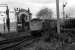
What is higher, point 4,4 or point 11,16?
point 4,4

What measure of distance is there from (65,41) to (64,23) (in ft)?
44.3

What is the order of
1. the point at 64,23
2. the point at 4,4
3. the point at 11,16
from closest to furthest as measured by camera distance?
the point at 64,23 < the point at 4,4 < the point at 11,16

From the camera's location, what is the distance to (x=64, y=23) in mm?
25203

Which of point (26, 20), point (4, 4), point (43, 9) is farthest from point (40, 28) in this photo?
point (43, 9)

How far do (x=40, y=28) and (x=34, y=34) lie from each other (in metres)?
1.53

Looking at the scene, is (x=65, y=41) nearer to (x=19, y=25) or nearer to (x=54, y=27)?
(x=54, y=27)

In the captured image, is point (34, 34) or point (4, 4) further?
point (4, 4)

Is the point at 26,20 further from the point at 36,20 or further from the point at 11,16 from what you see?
the point at 11,16

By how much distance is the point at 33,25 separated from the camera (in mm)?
19750

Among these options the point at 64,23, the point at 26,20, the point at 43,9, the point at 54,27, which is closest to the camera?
the point at 54,27

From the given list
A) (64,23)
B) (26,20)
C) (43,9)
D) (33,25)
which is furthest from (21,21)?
(43,9)

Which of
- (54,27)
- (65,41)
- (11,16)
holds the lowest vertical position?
(65,41)

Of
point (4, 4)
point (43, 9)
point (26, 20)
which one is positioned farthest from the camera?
point (43, 9)

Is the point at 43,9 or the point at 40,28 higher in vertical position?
the point at 43,9
